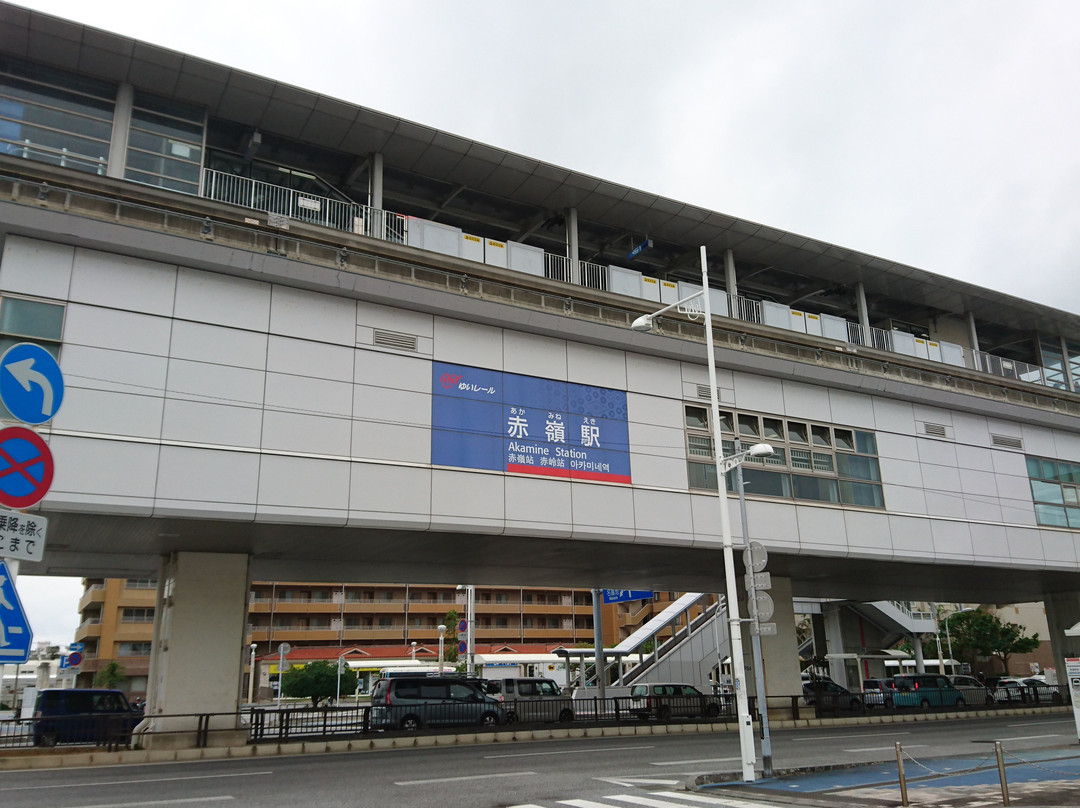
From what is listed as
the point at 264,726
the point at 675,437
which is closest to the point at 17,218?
the point at 264,726

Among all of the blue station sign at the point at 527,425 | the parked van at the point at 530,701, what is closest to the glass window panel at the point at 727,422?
the blue station sign at the point at 527,425

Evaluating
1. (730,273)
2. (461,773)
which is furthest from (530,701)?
(730,273)

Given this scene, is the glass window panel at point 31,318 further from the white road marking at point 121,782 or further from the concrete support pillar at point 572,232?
the concrete support pillar at point 572,232

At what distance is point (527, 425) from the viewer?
24375 mm

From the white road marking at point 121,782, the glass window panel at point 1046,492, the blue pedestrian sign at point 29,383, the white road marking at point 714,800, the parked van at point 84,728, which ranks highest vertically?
the glass window panel at point 1046,492

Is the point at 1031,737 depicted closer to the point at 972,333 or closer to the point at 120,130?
the point at 972,333

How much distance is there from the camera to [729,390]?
2833 cm

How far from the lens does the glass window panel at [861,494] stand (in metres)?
29.4

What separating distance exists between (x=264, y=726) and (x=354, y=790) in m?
9.98

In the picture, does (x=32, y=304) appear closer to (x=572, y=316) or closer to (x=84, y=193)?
(x=84, y=193)

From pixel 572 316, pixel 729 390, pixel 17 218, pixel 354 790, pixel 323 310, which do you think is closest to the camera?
pixel 354 790

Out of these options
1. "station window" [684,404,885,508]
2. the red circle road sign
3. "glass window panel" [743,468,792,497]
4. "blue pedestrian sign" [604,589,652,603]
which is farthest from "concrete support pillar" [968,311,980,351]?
the red circle road sign

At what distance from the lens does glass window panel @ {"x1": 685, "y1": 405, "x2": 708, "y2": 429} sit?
27625 mm

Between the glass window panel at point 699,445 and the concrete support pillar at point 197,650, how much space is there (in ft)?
46.4
